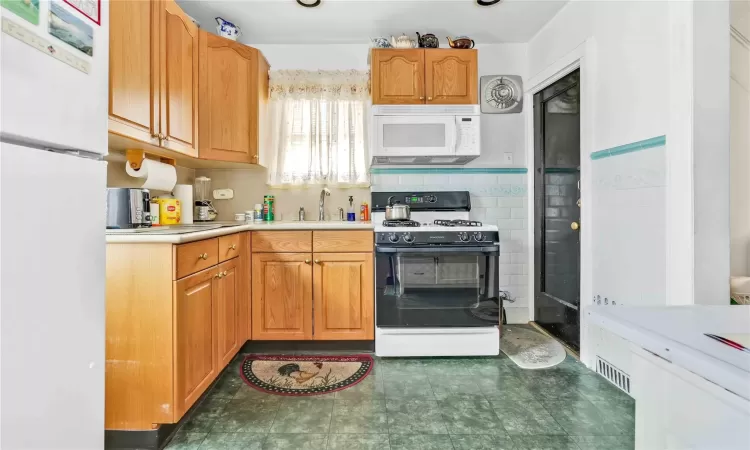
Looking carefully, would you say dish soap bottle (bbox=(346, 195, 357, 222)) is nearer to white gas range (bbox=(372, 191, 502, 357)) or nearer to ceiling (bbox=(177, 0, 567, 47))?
white gas range (bbox=(372, 191, 502, 357))

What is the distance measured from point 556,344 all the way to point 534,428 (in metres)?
1.13

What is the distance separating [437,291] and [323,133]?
1.59 meters

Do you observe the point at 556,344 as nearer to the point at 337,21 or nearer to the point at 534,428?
the point at 534,428

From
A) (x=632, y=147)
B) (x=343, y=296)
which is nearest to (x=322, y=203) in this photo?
(x=343, y=296)

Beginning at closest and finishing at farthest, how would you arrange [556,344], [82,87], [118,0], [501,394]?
[82,87] < [118,0] < [501,394] < [556,344]

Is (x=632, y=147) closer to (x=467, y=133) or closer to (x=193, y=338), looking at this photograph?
(x=467, y=133)

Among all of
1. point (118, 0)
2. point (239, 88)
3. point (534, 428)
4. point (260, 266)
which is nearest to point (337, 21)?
point (239, 88)

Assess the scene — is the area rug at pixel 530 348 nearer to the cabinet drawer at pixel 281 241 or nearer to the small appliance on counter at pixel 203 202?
the cabinet drawer at pixel 281 241

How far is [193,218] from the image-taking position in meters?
2.74

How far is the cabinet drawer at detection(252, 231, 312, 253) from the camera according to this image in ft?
7.96

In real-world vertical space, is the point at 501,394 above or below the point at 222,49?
below

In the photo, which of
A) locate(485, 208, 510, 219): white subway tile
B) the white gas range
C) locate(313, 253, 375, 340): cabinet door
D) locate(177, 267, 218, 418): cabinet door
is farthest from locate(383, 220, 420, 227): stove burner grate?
locate(177, 267, 218, 418): cabinet door

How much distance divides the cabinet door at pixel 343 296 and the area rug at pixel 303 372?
0.53 ft

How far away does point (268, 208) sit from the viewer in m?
2.96
